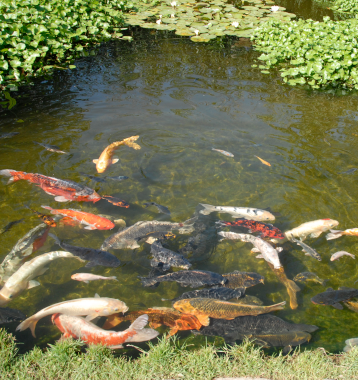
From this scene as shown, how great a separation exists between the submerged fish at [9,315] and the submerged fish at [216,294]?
68.2 inches

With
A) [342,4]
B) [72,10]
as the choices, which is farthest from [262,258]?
[342,4]

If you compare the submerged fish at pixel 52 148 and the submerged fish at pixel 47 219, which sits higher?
the submerged fish at pixel 52 148

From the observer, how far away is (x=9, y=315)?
142 inches

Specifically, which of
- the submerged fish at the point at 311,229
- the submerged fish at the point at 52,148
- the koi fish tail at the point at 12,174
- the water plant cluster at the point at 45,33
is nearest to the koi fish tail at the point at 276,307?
the submerged fish at the point at 311,229

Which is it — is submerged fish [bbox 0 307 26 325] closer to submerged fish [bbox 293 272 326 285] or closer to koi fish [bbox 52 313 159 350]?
koi fish [bbox 52 313 159 350]

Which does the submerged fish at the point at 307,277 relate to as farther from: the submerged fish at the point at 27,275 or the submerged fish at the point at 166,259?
the submerged fish at the point at 27,275

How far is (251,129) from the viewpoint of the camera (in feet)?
24.2

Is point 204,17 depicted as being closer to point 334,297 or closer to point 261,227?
point 261,227

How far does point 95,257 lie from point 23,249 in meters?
0.99

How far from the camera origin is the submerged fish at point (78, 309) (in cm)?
351

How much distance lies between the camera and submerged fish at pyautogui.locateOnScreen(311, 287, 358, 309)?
151 inches

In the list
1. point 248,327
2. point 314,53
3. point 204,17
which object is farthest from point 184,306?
point 204,17

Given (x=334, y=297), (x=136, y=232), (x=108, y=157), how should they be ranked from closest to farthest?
(x=334, y=297)
(x=136, y=232)
(x=108, y=157)

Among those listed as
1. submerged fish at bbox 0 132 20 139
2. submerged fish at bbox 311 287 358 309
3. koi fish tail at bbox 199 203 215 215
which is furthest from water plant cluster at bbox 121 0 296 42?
submerged fish at bbox 311 287 358 309
